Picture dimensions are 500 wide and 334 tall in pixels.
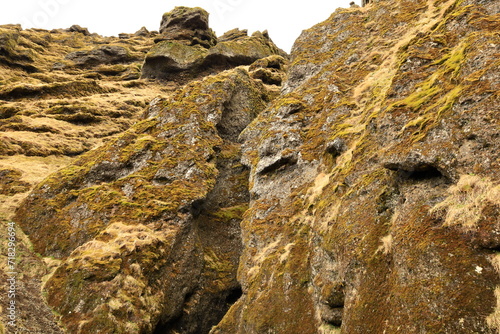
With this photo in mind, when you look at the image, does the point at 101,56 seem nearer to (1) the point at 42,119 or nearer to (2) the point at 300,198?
(1) the point at 42,119

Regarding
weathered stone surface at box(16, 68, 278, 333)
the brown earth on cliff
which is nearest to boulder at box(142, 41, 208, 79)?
the brown earth on cliff

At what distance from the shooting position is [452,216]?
10336 millimetres

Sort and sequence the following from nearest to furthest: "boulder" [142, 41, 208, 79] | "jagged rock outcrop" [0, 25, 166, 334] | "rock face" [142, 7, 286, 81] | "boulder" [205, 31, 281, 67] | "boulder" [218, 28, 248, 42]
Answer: "jagged rock outcrop" [0, 25, 166, 334], "boulder" [205, 31, 281, 67], "rock face" [142, 7, 286, 81], "boulder" [142, 41, 208, 79], "boulder" [218, 28, 248, 42]

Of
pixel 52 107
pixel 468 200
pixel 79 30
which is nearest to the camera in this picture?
pixel 468 200

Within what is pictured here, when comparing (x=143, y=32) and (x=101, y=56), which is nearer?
(x=101, y=56)

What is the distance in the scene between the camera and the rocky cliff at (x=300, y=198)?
10773 millimetres

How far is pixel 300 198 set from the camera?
2302 centimetres

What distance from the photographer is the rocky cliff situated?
10.8m

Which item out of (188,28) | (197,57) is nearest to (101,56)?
(188,28)

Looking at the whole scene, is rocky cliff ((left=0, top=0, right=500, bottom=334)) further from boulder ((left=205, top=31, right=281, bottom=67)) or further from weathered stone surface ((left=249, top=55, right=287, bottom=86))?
boulder ((left=205, top=31, right=281, bottom=67))

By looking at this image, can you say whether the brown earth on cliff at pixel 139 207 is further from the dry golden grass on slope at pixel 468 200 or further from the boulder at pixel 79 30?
the boulder at pixel 79 30

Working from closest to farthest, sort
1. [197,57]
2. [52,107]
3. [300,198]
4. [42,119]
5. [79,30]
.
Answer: [300,198] → [42,119] → [52,107] → [197,57] → [79,30]

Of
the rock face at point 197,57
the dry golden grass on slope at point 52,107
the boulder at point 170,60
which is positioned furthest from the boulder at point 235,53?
the dry golden grass on slope at point 52,107

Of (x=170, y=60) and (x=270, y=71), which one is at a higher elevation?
(x=170, y=60)
